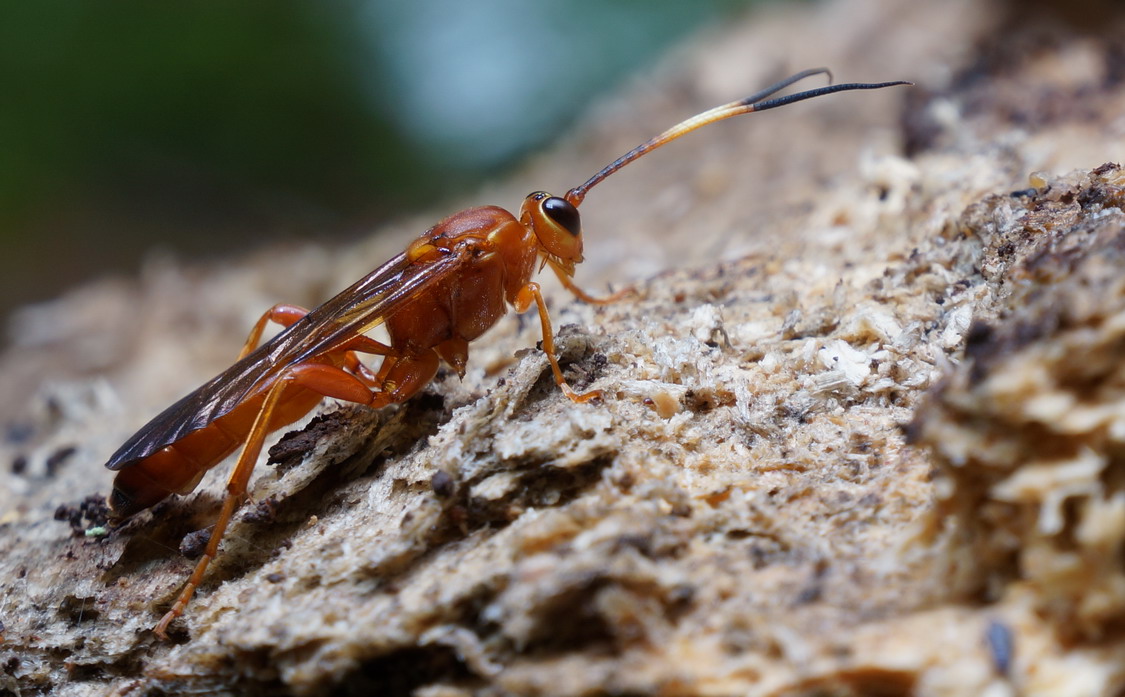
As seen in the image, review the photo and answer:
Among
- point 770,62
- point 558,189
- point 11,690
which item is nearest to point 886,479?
point 11,690

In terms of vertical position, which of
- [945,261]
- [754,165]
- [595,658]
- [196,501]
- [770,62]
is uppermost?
[770,62]

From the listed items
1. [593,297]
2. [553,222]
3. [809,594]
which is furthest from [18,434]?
[809,594]

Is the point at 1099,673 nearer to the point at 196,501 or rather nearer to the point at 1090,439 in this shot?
the point at 1090,439

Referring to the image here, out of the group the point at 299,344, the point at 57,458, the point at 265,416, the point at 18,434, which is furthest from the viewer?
the point at 18,434

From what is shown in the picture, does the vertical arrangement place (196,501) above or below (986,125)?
below

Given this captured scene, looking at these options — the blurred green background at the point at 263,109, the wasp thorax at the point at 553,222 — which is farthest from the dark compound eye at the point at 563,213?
the blurred green background at the point at 263,109

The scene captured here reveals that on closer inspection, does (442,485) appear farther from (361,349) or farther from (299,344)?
(361,349)
